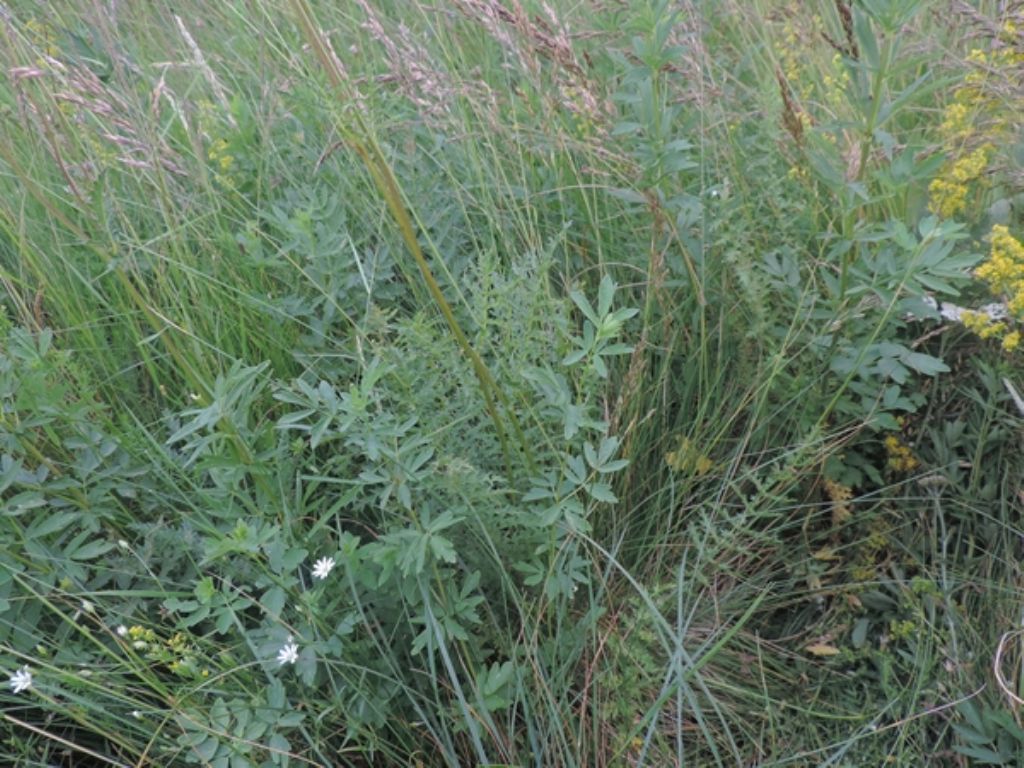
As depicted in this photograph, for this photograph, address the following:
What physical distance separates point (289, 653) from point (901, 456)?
1.28 m

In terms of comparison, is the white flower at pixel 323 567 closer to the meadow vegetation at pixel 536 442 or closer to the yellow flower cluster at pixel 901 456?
the meadow vegetation at pixel 536 442

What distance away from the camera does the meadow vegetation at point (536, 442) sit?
153 centimetres

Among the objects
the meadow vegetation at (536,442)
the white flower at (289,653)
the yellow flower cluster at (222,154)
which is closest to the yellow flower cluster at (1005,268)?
the meadow vegetation at (536,442)

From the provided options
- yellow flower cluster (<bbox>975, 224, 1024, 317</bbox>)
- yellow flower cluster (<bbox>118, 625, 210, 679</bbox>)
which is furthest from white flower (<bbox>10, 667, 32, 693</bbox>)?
yellow flower cluster (<bbox>975, 224, 1024, 317</bbox>)

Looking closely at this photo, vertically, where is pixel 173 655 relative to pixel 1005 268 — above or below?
above

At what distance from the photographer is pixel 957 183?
6.53 ft

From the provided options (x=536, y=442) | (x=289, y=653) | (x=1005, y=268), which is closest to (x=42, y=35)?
(x=536, y=442)

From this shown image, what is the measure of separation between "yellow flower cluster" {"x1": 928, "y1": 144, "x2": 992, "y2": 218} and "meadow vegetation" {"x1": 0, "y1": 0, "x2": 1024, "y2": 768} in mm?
14

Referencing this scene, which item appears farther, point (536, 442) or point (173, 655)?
point (536, 442)

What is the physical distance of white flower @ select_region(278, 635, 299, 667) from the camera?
4.79 ft

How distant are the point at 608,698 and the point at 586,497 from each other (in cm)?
38

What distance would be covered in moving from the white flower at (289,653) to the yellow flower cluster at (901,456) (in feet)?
3.97

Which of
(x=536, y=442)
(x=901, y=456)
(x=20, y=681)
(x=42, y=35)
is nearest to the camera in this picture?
(x=20, y=681)

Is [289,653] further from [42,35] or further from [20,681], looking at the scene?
[42,35]
